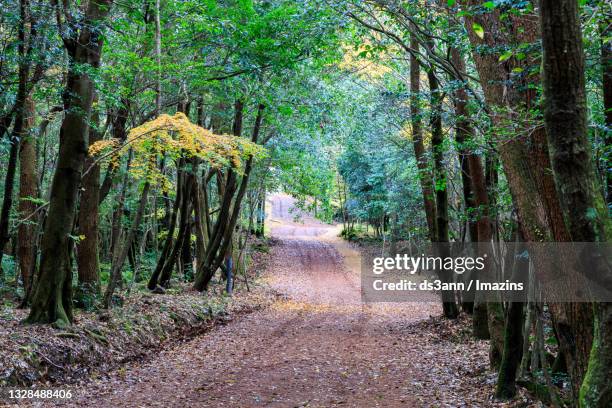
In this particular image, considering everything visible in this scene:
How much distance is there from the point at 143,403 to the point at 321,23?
7.49m

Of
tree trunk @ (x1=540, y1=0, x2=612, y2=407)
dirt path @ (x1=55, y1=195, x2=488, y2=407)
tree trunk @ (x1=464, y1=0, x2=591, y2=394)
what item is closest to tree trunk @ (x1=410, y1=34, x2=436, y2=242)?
dirt path @ (x1=55, y1=195, x2=488, y2=407)

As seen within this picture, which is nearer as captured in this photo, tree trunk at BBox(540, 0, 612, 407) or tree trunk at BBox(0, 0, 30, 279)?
tree trunk at BBox(540, 0, 612, 407)

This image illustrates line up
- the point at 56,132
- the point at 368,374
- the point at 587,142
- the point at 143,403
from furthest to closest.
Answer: the point at 56,132
the point at 368,374
the point at 143,403
the point at 587,142

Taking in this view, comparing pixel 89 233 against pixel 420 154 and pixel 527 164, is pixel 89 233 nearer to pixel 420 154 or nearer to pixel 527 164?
pixel 420 154

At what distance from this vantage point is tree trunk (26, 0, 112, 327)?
9.40m

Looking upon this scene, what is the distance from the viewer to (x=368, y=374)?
9422 millimetres

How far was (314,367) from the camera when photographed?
32.2 feet

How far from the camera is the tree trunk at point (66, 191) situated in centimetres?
940

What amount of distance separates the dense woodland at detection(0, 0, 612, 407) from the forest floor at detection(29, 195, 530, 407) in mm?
992

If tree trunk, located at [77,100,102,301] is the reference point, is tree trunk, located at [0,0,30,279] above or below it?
above

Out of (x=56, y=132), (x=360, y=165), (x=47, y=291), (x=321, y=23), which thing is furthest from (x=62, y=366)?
(x=360, y=165)

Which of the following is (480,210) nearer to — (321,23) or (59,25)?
(321,23)

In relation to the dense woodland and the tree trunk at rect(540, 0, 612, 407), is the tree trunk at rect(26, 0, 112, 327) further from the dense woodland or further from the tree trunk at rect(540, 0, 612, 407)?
the tree trunk at rect(540, 0, 612, 407)

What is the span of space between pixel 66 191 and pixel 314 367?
5860 millimetres
